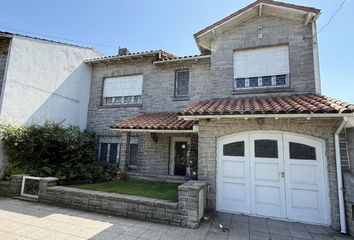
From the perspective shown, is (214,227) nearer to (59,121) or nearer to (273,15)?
(273,15)

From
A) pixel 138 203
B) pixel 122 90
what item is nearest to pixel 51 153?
pixel 122 90

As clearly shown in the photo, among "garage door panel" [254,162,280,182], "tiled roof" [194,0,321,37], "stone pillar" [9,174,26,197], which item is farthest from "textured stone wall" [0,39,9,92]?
"garage door panel" [254,162,280,182]

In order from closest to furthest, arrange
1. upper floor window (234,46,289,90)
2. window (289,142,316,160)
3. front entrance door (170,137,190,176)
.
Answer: window (289,142,316,160), upper floor window (234,46,289,90), front entrance door (170,137,190,176)

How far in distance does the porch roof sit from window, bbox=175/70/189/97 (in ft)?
4.79

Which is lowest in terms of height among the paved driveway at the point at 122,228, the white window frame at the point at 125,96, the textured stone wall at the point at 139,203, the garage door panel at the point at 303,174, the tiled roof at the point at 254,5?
the paved driveway at the point at 122,228

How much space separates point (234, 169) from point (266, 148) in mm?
1437

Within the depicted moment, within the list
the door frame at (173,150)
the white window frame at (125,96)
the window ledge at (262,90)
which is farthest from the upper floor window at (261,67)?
the white window frame at (125,96)

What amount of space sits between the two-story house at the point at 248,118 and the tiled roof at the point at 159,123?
0.06 metres

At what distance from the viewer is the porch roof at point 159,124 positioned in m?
9.43

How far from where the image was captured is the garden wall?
20.8ft

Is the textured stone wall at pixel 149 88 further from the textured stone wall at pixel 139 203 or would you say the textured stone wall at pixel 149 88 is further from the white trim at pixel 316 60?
the textured stone wall at pixel 139 203

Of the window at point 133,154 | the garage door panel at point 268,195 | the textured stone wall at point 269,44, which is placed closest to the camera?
the garage door panel at point 268,195

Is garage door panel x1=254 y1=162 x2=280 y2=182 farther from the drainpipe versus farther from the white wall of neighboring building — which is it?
the white wall of neighboring building

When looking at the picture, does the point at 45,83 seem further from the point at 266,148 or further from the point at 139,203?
the point at 266,148
